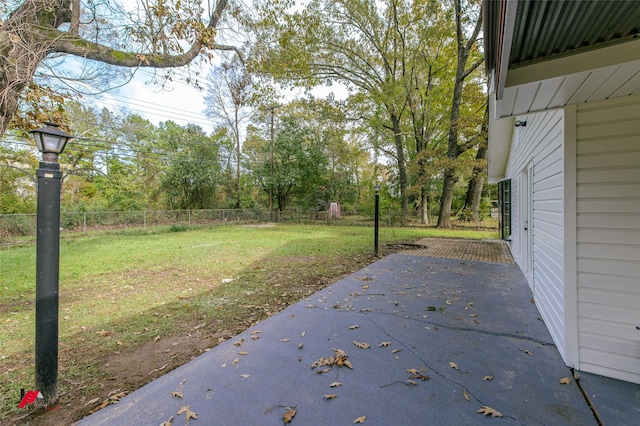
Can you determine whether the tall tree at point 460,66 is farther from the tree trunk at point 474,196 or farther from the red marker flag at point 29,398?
the red marker flag at point 29,398

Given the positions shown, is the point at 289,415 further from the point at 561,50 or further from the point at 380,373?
→ the point at 561,50

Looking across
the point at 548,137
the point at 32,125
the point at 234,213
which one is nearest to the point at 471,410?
the point at 548,137

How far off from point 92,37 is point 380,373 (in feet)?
17.2

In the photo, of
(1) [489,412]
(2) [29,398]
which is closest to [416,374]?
(1) [489,412]

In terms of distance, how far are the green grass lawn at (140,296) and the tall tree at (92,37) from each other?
245 cm

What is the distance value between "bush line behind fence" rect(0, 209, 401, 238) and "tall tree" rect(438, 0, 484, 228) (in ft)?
9.72

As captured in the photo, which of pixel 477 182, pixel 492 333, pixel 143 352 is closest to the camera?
pixel 143 352

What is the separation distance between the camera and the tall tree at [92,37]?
2.89 metres

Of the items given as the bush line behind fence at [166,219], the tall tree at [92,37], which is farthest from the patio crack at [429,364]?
the bush line behind fence at [166,219]

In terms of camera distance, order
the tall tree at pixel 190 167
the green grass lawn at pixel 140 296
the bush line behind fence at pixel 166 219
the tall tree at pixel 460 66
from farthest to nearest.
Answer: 1. the tall tree at pixel 190 167
2. the tall tree at pixel 460 66
3. the bush line behind fence at pixel 166 219
4. the green grass lawn at pixel 140 296

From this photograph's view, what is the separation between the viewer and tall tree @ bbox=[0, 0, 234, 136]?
2893mm

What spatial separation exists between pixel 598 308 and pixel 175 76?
5.95 m

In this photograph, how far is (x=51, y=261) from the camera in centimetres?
187

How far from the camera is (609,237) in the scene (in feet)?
6.54
